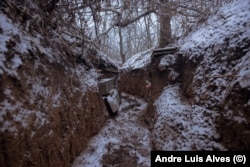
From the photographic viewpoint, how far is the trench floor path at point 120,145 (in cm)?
312

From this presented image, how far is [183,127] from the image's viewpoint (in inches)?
124

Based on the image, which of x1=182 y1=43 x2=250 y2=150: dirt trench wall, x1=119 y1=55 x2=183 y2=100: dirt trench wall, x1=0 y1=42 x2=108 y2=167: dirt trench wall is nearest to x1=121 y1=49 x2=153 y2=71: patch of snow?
x1=119 y1=55 x2=183 y2=100: dirt trench wall

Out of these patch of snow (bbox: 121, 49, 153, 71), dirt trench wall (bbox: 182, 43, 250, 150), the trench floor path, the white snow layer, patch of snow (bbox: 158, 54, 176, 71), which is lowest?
the trench floor path

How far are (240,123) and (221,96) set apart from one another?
24.6 inches

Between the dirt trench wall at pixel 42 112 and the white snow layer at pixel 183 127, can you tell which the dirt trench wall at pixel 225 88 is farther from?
the dirt trench wall at pixel 42 112

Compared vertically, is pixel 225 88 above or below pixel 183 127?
above

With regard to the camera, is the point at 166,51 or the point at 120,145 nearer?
the point at 120,145

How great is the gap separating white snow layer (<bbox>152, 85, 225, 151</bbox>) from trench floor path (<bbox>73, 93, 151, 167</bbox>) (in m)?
0.33

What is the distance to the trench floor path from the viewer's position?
3.12 metres

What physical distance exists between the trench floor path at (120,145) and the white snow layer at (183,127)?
1.09 feet

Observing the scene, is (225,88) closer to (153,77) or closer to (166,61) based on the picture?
(166,61)

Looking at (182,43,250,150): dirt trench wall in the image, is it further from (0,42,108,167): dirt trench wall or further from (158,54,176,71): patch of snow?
(0,42,108,167): dirt trench wall

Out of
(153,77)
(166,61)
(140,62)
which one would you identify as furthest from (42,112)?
(140,62)

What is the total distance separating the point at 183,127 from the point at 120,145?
127 cm
